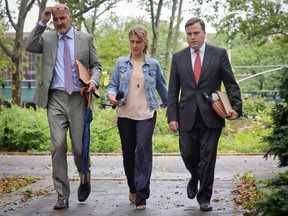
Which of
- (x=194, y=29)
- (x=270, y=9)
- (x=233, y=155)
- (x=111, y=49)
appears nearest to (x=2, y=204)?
(x=194, y=29)

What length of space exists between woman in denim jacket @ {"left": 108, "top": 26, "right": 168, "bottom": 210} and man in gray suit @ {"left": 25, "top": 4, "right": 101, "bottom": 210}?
0.35 metres

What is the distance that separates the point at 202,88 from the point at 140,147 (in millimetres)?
1010

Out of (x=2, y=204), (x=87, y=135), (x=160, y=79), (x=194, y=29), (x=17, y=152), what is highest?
(x=194, y=29)

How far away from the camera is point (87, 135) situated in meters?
8.92

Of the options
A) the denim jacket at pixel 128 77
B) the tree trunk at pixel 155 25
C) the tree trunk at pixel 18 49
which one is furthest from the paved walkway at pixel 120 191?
the tree trunk at pixel 155 25

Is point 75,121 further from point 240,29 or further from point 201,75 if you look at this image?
point 240,29

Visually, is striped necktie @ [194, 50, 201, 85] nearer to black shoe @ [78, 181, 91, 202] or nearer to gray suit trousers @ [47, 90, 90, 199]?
gray suit trousers @ [47, 90, 90, 199]

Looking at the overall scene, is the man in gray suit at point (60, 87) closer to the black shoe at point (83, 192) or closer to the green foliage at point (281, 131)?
the black shoe at point (83, 192)

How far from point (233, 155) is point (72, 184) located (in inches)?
341

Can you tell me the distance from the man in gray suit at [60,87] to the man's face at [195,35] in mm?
1201

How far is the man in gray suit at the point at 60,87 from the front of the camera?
877 cm

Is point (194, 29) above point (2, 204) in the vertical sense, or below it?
above

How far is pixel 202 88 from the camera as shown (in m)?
8.68

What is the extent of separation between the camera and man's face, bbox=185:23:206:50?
8.59m
